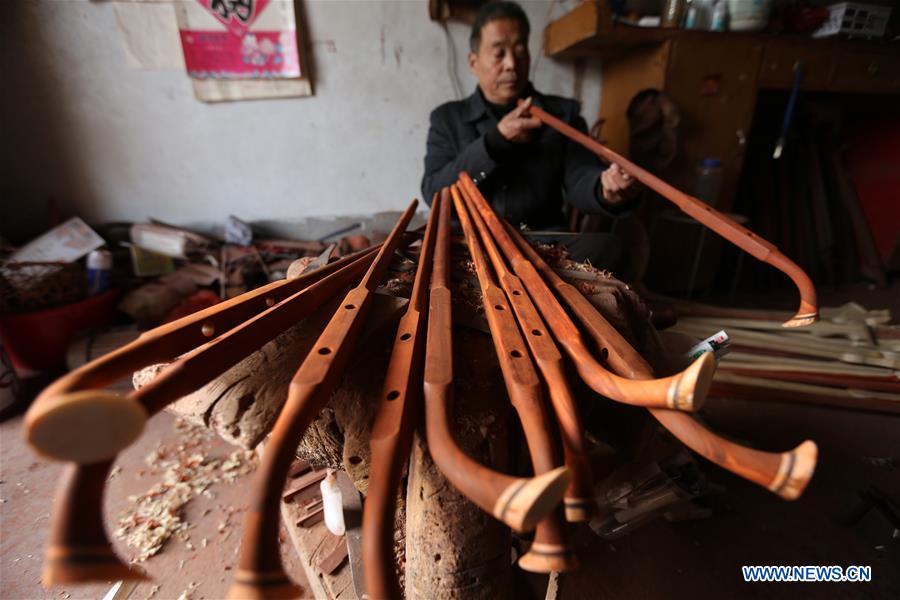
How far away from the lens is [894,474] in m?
1.42

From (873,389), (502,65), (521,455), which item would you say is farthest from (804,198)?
(521,455)

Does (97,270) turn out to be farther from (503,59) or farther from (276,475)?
(276,475)

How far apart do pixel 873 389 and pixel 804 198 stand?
7.00 feet

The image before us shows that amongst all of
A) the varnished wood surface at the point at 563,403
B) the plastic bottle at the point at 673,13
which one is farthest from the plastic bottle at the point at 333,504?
the plastic bottle at the point at 673,13

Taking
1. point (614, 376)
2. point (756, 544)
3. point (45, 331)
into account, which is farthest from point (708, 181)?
point (45, 331)

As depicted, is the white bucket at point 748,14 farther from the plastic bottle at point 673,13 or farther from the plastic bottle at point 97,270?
the plastic bottle at point 97,270

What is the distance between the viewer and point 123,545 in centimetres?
118

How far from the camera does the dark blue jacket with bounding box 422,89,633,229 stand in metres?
1.78

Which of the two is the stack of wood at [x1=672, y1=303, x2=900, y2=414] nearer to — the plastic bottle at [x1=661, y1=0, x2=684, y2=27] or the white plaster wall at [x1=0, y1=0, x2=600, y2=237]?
the plastic bottle at [x1=661, y1=0, x2=684, y2=27]

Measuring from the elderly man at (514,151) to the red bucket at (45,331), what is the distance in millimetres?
1828

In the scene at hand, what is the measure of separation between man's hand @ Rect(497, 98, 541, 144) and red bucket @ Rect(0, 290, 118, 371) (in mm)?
2196

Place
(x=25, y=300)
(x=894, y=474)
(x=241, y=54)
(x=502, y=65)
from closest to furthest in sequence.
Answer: (x=894, y=474)
(x=502, y=65)
(x=25, y=300)
(x=241, y=54)

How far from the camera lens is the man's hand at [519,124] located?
144cm

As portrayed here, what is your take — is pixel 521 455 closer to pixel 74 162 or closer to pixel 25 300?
pixel 25 300
